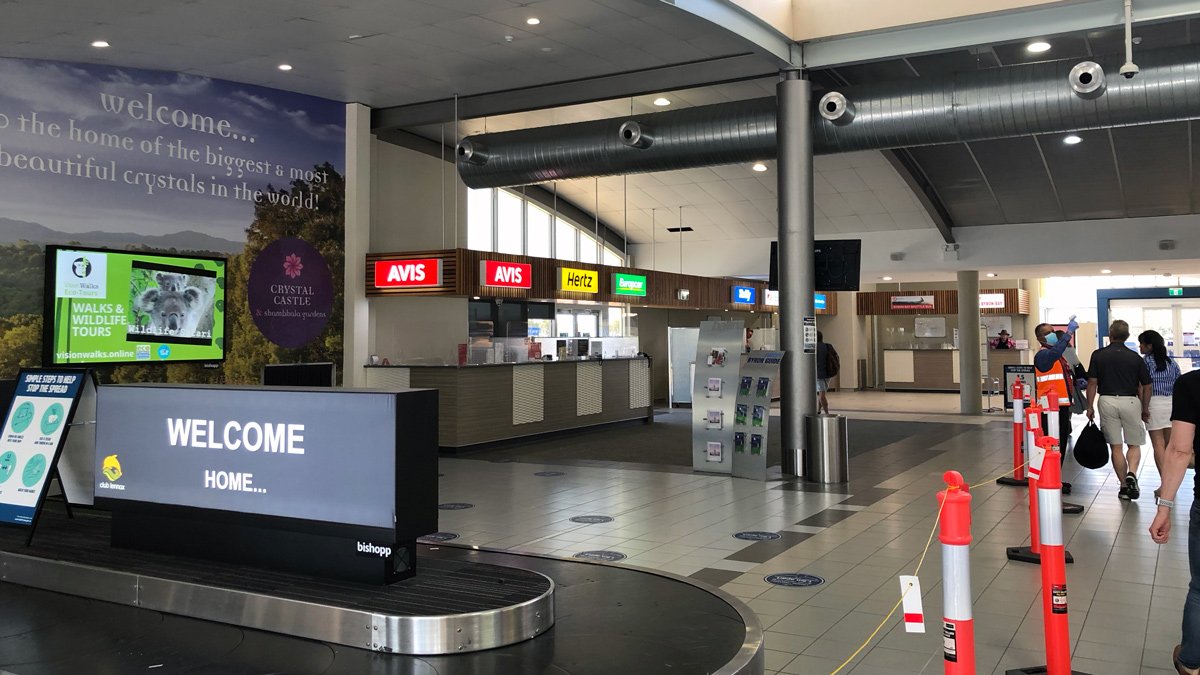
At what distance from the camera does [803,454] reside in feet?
29.9

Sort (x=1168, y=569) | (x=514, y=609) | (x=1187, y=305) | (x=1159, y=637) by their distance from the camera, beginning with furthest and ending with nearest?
1. (x=1187, y=305)
2. (x=1168, y=569)
3. (x=1159, y=637)
4. (x=514, y=609)

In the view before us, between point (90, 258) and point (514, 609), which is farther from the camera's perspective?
point (90, 258)

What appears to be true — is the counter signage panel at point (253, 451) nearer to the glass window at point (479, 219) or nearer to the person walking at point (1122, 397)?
the person walking at point (1122, 397)

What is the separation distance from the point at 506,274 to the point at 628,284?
346 centimetres

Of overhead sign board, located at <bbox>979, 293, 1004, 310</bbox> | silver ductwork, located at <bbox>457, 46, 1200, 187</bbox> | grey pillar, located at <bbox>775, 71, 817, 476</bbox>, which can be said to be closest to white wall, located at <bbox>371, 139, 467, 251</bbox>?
silver ductwork, located at <bbox>457, 46, 1200, 187</bbox>

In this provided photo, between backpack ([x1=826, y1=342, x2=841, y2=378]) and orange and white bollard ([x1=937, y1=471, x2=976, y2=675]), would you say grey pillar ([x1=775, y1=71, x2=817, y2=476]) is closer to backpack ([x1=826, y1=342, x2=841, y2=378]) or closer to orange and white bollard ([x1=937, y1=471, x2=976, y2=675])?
backpack ([x1=826, y1=342, x2=841, y2=378])

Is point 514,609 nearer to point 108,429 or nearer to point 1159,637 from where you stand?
point 108,429

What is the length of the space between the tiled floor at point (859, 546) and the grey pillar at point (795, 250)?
79 centimetres

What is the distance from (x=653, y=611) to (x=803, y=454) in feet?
18.7

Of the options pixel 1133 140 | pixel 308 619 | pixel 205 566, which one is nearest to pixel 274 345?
pixel 205 566

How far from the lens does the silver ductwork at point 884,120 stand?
7.96 metres

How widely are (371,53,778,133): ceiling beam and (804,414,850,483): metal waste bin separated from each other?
3.62 m

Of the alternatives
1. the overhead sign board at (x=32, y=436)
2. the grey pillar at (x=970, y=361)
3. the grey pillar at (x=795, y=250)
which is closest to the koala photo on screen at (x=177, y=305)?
the overhead sign board at (x=32, y=436)

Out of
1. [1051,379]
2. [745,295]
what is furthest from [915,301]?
[1051,379]
